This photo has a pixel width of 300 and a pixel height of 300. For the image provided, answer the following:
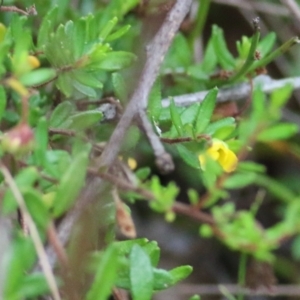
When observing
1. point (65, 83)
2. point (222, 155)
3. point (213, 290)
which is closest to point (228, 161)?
point (222, 155)

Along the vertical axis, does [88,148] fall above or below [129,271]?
above

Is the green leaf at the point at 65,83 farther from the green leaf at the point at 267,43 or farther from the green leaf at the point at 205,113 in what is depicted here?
the green leaf at the point at 267,43

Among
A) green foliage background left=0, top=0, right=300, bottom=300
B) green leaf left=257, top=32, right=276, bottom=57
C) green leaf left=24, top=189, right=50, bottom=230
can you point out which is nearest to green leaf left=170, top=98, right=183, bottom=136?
green foliage background left=0, top=0, right=300, bottom=300

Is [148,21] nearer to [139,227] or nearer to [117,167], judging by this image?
[117,167]

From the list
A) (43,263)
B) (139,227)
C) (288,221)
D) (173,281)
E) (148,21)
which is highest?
(148,21)

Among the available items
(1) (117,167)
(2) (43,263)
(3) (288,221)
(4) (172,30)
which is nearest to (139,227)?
(3) (288,221)
